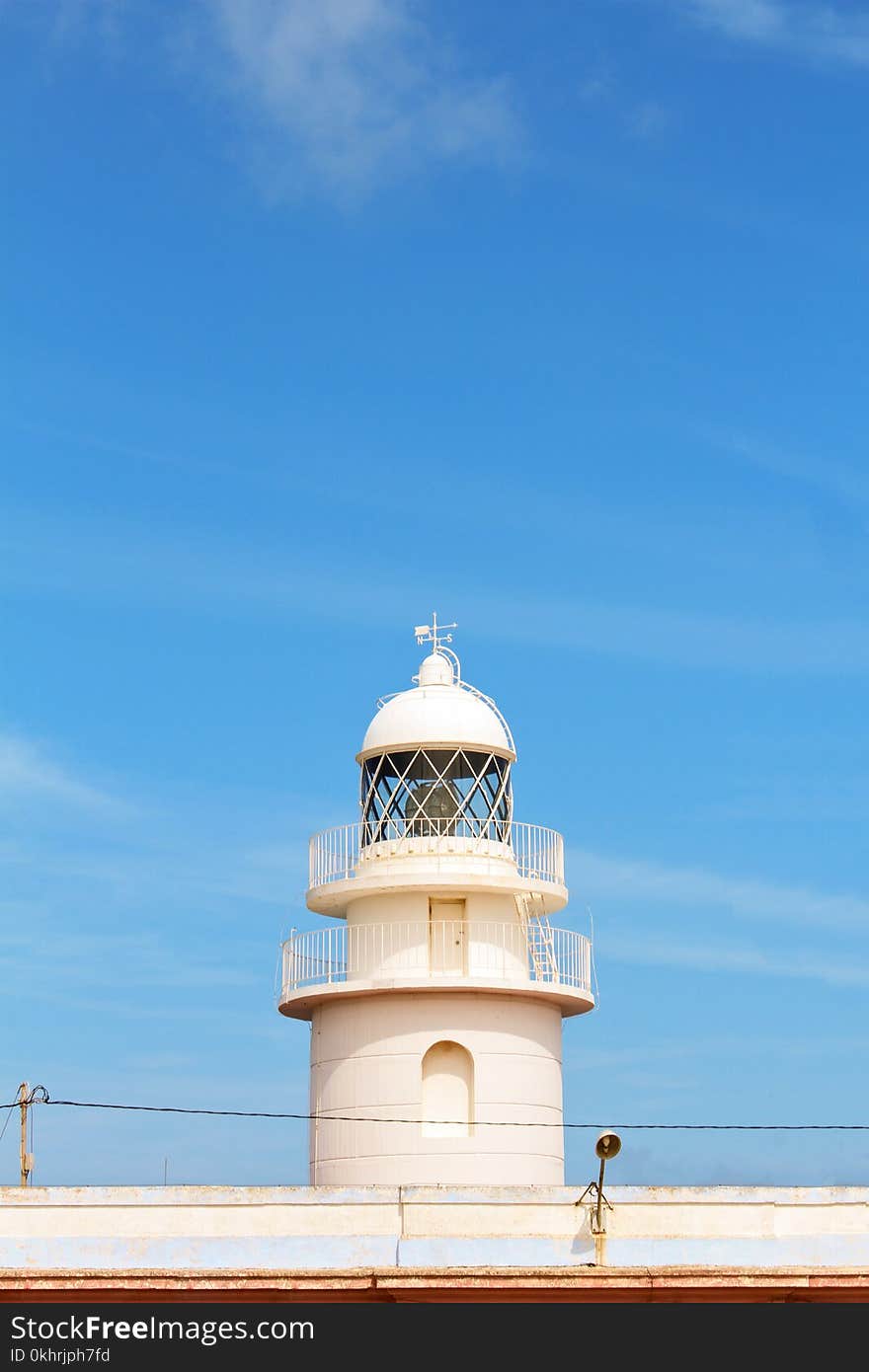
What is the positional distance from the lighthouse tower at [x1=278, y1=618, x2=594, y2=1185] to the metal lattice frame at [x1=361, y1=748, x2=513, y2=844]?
20 mm

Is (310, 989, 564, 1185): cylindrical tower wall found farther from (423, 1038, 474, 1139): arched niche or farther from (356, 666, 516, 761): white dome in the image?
(356, 666, 516, 761): white dome

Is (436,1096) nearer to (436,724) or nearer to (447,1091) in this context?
(447,1091)

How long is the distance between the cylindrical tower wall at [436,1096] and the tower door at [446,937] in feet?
1.90

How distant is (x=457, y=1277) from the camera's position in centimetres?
1833

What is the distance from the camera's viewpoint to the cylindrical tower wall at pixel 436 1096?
81.7 feet

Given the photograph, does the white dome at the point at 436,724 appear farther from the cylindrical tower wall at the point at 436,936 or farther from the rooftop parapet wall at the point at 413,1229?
the rooftop parapet wall at the point at 413,1229

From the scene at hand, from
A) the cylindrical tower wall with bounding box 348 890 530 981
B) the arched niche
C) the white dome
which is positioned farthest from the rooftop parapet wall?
the white dome

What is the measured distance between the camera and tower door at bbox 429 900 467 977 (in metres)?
25.7

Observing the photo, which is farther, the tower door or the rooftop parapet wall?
the tower door

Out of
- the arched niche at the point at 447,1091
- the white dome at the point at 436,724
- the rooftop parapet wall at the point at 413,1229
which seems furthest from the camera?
the white dome at the point at 436,724

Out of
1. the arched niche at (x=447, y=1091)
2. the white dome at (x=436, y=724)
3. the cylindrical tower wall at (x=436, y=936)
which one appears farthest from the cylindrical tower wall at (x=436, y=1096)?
the white dome at (x=436, y=724)

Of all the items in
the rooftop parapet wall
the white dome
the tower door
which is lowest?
the rooftop parapet wall

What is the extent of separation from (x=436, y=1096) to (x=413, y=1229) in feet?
15.5
